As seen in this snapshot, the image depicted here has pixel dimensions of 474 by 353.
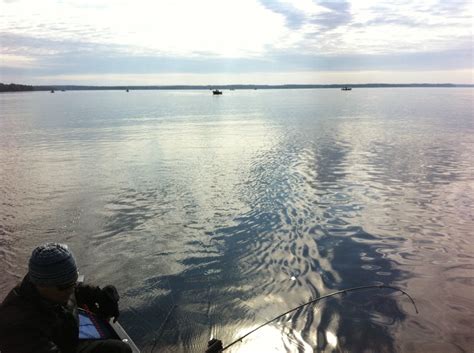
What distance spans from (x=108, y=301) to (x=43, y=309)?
1566mm

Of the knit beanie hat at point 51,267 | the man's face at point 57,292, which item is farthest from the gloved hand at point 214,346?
the knit beanie hat at point 51,267

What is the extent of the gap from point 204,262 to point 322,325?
353 centimetres

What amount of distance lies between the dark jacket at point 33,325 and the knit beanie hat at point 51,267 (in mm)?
132

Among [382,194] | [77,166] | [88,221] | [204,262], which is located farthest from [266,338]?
[77,166]

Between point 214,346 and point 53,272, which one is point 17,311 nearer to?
point 53,272

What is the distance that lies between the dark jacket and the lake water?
338 centimetres

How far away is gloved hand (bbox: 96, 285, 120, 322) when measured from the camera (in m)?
5.26

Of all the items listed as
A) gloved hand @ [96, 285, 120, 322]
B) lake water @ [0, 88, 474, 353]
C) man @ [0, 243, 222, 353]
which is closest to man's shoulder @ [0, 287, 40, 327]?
man @ [0, 243, 222, 353]

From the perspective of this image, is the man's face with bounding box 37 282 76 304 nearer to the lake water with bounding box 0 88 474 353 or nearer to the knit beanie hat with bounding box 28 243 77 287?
the knit beanie hat with bounding box 28 243 77 287

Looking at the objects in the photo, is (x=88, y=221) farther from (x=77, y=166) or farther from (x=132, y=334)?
(x=77, y=166)

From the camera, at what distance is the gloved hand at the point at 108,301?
5.26m

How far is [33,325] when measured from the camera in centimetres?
368

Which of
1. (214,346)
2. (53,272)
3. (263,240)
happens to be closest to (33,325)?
(53,272)

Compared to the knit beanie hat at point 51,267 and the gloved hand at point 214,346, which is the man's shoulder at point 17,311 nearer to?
the knit beanie hat at point 51,267
